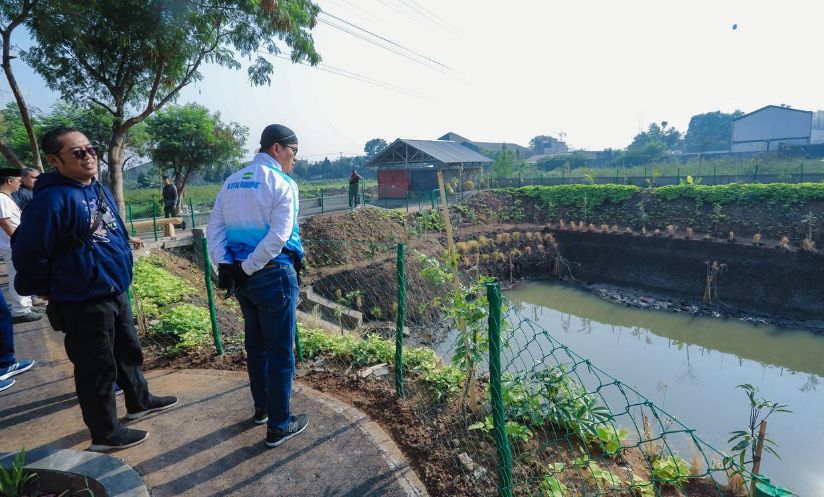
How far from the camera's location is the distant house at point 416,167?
21891mm

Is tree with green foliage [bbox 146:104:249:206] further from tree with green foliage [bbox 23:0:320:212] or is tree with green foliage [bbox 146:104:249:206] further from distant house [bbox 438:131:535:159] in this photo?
distant house [bbox 438:131:535:159]

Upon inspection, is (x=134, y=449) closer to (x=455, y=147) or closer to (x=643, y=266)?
(x=643, y=266)

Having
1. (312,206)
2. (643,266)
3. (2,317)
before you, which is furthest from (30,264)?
(312,206)

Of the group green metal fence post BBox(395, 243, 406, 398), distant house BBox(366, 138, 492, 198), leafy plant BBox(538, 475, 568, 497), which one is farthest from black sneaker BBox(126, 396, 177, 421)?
distant house BBox(366, 138, 492, 198)

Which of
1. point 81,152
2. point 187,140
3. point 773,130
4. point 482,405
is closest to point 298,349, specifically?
point 482,405

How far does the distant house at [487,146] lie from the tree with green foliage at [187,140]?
29.7 meters

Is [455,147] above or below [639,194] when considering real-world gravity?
above

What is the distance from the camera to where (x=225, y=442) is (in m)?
2.56

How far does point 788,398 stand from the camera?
632cm

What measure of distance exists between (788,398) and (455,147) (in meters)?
21.7

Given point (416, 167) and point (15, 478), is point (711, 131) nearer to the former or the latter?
point (416, 167)

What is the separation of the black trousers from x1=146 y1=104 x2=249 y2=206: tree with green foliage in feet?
53.4

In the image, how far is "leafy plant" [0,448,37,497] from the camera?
6.05ft

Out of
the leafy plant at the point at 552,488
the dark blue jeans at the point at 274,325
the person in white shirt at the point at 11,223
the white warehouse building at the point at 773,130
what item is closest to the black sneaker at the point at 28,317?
the person in white shirt at the point at 11,223
